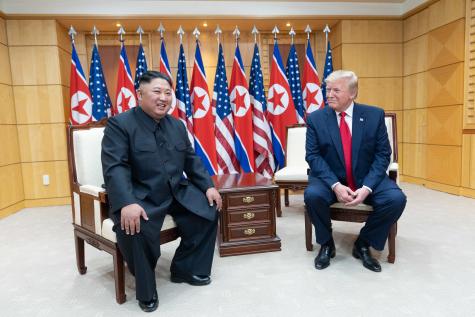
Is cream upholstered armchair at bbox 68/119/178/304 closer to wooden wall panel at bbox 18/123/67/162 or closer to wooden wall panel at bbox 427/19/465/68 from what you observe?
wooden wall panel at bbox 18/123/67/162

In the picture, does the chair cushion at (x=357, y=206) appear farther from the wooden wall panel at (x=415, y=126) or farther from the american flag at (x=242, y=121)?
the wooden wall panel at (x=415, y=126)

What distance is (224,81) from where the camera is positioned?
4.66m

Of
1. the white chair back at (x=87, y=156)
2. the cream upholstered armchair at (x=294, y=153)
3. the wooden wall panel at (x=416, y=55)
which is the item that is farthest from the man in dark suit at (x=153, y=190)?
the wooden wall panel at (x=416, y=55)

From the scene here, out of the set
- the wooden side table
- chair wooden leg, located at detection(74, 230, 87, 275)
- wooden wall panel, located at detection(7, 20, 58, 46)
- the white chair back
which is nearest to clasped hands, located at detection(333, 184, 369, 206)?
→ the wooden side table

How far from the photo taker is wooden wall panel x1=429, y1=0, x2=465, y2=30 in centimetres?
424

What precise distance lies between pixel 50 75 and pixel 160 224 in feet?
12.0

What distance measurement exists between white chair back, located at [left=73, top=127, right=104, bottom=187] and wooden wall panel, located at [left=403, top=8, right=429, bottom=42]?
185 inches

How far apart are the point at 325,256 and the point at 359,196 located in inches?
19.4

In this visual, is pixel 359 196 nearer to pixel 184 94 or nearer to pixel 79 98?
pixel 184 94

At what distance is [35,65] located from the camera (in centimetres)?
454

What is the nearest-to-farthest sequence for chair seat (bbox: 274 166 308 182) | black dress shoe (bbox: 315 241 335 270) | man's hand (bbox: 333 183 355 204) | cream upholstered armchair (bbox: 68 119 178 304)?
cream upholstered armchair (bbox: 68 119 178 304)
man's hand (bbox: 333 183 355 204)
black dress shoe (bbox: 315 241 335 270)
chair seat (bbox: 274 166 308 182)

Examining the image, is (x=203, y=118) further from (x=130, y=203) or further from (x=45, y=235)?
(x=130, y=203)

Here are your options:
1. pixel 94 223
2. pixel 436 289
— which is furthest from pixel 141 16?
pixel 436 289

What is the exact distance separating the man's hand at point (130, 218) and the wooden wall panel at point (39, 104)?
11.3 feet
